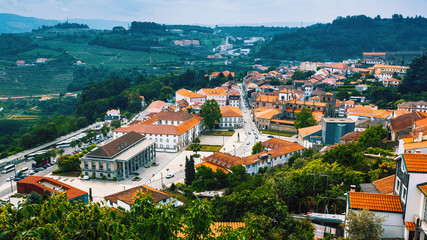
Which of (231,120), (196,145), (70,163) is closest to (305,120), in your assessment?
(231,120)

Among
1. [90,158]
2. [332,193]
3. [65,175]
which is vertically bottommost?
[65,175]

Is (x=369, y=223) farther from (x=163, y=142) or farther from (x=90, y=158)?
(x=163, y=142)

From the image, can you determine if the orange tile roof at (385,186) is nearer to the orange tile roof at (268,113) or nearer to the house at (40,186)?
the house at (40,186)

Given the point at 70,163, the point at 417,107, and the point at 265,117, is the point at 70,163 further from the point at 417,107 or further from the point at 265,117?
the point at 417,107

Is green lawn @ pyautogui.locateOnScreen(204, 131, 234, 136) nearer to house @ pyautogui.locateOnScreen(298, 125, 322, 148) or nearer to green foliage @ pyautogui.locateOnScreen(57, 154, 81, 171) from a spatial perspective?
house @ pyautogui.locateOnScreen(298, 125, 322, 148)

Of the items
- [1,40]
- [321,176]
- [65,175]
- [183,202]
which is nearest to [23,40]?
[1,40]

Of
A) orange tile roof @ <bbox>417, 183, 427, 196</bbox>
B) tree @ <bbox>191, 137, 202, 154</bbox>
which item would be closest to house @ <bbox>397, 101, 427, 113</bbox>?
tree @ <bbox>191, 137, 202, 154</bbox>
